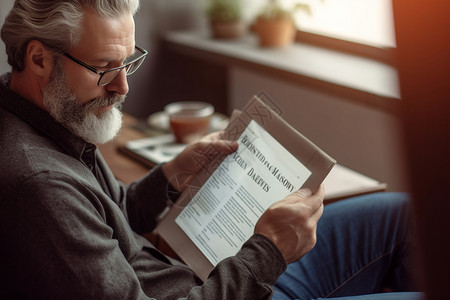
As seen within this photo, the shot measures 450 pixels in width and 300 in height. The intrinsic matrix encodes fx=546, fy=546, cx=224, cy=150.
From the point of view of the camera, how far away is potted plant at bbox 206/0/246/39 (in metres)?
2.59

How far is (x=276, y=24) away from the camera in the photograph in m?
2.40

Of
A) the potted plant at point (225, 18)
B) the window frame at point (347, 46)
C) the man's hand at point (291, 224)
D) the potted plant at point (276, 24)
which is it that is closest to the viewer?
the man's hand at point (291, 224)

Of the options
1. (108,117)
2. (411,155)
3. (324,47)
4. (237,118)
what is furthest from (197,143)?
(324,47)

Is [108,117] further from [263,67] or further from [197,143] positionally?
[263,67]

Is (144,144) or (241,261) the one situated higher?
(241,261)

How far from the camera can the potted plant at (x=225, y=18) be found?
2.59 metres

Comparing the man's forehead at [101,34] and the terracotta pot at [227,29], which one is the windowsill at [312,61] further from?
the man's forehead at [101,34]

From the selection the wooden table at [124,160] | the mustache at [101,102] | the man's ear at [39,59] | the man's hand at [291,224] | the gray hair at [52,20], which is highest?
the gray hair at [52,20]

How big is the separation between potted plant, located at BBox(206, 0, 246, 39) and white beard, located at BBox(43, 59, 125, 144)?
66.7 inches

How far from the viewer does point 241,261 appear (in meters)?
0.85

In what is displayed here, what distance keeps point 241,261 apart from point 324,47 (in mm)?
Answer: 1766

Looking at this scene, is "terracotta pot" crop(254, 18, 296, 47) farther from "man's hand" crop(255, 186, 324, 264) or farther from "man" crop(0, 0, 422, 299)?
"man's hand" crop(255, 186, 324, 264)

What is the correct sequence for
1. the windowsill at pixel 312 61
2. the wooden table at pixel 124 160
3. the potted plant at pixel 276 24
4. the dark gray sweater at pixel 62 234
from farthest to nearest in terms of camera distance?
the potted plant at pixel 276 24
the windowsill at pixel 312 61
the wooden table at pixel 124 160
the dark gray sweater at pixel 62 234

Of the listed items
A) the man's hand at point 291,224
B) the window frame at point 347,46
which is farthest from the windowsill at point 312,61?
the man's hand at point 291,224
